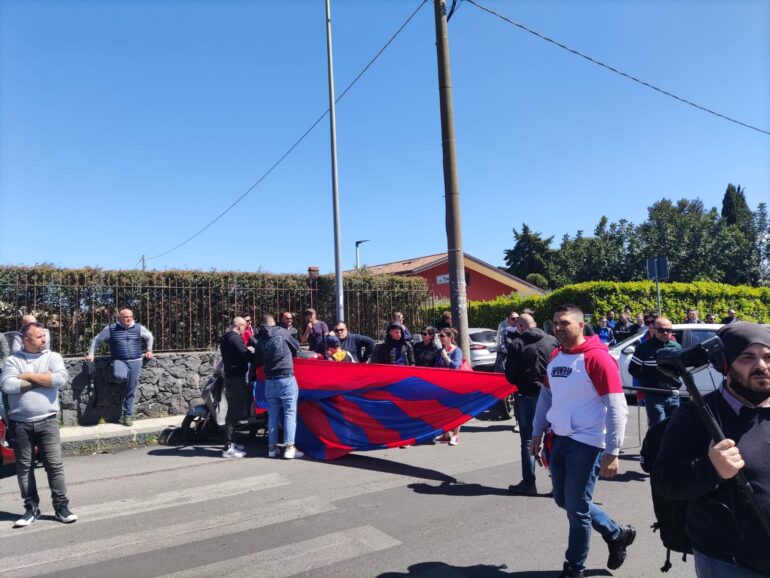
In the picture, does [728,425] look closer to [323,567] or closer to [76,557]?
[323,567]

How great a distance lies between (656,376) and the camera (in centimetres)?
665

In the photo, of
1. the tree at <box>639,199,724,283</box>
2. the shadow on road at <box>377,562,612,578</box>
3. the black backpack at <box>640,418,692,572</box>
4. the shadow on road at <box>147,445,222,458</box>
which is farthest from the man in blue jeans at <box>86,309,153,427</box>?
the tree at <box>639,199,724,283</box>

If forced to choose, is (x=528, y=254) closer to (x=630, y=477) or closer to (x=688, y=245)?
(x=688, y=245)

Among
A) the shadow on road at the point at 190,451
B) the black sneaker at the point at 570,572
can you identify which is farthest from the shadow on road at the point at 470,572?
the shadow on road at the point at 190,451

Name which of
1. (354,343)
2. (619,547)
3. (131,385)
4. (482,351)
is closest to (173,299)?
(131,385)

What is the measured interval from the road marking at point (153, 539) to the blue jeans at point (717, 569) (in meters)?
3.81

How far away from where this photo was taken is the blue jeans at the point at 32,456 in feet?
17.5

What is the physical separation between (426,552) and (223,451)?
4.54 m

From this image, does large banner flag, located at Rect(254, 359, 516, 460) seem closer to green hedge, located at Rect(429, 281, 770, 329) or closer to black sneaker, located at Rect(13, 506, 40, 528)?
black sneaker, located at Rect(13, 506, 40, 528)

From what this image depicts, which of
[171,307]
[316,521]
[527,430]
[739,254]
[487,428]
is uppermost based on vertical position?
[739,254]

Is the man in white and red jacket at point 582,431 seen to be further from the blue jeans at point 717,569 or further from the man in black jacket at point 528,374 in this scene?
the man in black jacket at point 528,374

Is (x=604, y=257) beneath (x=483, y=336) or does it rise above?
above

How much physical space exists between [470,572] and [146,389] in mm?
8105

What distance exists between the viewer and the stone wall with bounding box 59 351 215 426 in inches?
381
